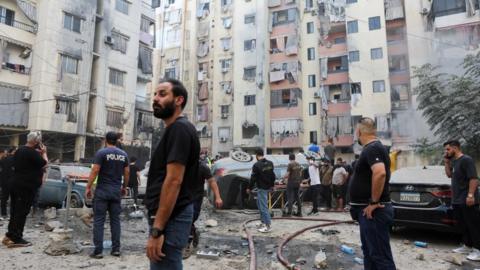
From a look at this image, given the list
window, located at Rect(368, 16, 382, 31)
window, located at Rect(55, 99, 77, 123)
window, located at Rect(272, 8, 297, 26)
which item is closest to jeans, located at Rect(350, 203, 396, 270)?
window, located at Rect(55, 99, 77, 123)

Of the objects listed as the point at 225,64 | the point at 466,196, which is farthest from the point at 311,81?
the point at 466,196

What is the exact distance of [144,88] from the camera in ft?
106

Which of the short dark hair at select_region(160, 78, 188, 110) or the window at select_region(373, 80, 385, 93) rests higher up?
the window at select_region(373, 80, 385, 93)

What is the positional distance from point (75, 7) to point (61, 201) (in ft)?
60.7

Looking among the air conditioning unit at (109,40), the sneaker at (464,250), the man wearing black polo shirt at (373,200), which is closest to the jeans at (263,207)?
the sneaker at (464,250)

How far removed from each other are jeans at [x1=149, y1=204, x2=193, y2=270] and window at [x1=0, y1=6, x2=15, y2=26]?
85.0 feet

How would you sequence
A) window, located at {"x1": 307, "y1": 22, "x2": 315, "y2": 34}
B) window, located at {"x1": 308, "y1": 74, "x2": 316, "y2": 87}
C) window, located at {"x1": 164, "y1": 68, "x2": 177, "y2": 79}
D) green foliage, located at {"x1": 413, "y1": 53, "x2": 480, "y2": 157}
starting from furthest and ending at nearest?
window, located at {"x1": 164, "y1": 68, "x2": 177, "y2": 79}, window, located at {"x1": 307, "y1": 22, "x2": 315, "y2": 34}, window, located at {"x1": 308, "y1": 74, "x2": 316, "y2": 87}, green foliage, located at {"x1": 413, "y1": 53, "x2": 480, "y2": 157}

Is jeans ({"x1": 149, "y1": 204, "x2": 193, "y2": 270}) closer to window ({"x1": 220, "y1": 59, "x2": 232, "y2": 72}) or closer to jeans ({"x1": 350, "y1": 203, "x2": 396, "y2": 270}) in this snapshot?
jeans ({"x1": 350, "y1": 203, "x2": 396, "y2": 270})

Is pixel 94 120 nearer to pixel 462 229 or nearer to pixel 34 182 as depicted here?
pixel 34 182

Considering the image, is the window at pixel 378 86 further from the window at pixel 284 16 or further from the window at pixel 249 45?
the window at pixel 249 45

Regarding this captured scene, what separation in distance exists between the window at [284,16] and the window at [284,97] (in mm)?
7345

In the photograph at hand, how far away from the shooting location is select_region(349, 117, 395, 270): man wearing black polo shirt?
365 centimetres

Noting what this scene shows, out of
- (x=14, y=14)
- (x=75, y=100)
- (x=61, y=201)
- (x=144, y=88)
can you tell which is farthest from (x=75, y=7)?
(x=61, y=201)

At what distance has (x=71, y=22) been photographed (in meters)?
25.2
